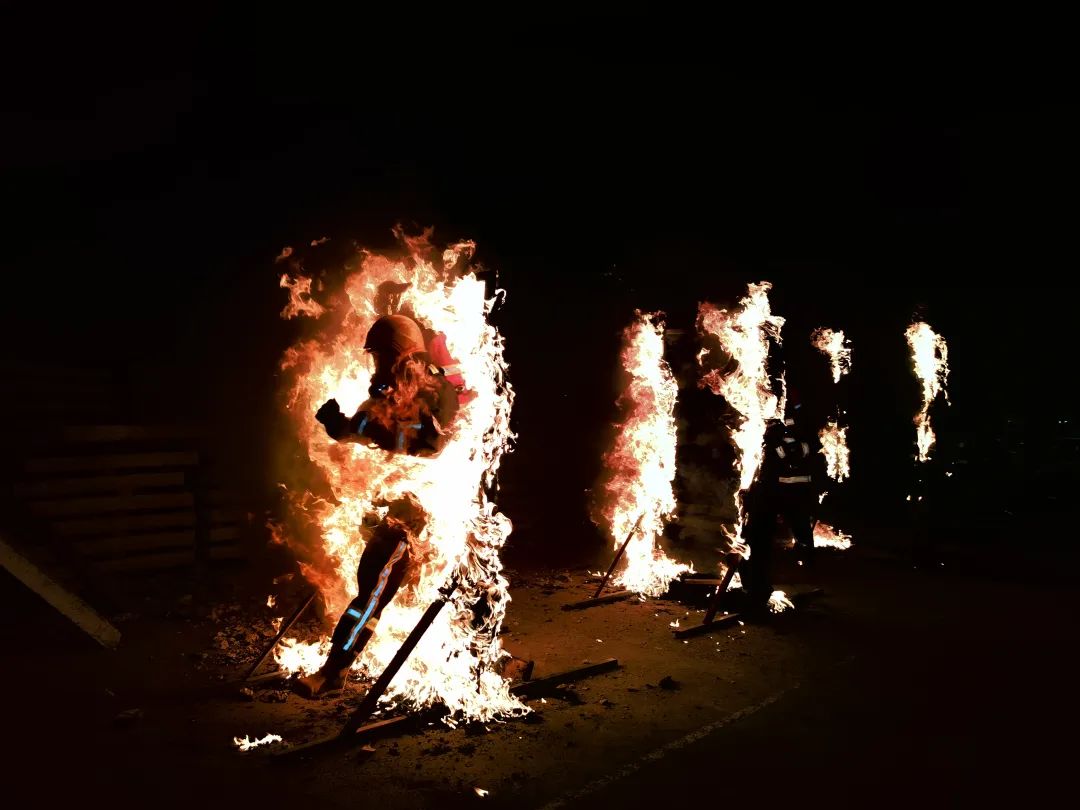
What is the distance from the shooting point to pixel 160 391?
1272 cm

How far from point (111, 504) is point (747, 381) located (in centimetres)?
847

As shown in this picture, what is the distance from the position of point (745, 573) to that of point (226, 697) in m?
6.37

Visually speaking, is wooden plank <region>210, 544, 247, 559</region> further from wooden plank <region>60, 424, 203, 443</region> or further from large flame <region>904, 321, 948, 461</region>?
large flame <region>904, 321, 948, 461</region>

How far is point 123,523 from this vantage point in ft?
29.0

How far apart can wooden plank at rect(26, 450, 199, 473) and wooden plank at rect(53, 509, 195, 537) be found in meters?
0.62

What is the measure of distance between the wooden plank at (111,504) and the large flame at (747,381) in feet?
24.1

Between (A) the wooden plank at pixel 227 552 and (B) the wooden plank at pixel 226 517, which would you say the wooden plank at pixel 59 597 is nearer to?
(A) the wooden plank at pixel 227 552

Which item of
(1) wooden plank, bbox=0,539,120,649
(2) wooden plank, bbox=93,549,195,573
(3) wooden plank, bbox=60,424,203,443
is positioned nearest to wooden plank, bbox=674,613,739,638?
(1) wooden plank, bbox=0,539,120,649

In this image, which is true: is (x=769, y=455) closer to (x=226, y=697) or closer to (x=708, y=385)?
(x=708, y=385)

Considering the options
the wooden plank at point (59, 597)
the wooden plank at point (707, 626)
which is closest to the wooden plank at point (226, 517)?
the wooden plank at point (59, 597)

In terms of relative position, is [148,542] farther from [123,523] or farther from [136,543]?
[123,523]

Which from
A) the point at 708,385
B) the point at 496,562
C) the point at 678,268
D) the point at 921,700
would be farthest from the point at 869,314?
the point at 496,562

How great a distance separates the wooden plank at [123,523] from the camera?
849cm

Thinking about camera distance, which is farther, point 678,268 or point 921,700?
point 678,268
